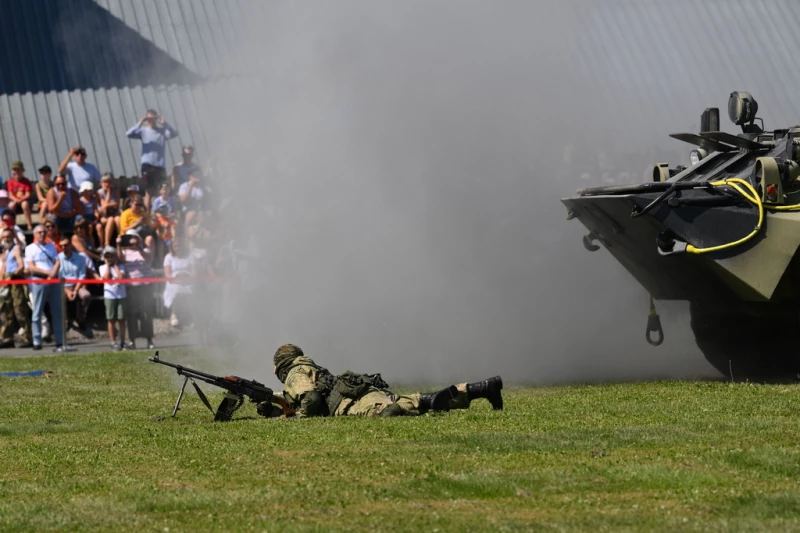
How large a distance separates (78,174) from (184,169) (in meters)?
1.93

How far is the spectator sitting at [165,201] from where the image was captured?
2210 centimetres

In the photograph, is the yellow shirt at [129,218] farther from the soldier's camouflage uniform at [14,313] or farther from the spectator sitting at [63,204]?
the soldier's camouflage uniform at [14,313]

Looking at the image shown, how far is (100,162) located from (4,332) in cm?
649

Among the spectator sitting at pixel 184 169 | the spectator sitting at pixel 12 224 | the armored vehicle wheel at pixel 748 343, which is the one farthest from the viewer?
the spectator sitting at pixel 184 169

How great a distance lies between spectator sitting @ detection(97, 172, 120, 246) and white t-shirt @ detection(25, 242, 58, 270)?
1.07 m

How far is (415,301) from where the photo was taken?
15.9m

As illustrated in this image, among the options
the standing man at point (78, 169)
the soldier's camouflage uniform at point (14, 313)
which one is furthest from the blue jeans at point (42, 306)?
the standing man at point (78, 169)

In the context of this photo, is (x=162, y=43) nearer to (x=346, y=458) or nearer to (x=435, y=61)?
(x=435, y=61)

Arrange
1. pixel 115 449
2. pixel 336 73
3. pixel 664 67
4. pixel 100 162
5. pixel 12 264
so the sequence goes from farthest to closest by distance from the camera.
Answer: pixel 664 67
pixel 100 162
pixel 12 264
pixel 336 73
pixel 115 449

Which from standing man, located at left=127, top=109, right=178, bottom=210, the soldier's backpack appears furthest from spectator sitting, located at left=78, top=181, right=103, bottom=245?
the soldier's backpack

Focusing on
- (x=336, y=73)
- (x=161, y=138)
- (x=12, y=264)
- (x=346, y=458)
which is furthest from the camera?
(x=161, y=138)

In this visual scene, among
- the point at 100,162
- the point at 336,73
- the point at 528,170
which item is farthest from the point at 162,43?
the point at 528,170

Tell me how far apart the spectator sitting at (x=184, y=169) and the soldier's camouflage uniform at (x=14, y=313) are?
3407mm

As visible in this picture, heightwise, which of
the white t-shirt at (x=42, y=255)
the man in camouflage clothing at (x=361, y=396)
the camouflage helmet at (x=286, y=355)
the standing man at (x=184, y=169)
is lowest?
the man in camouflage clothing at (x=361, y=396)
